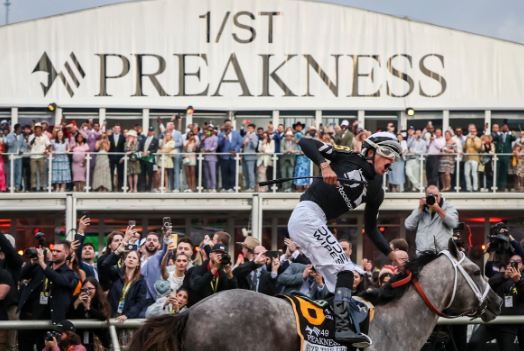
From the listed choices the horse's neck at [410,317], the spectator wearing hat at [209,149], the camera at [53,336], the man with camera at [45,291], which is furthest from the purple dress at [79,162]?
the horse's neck at [410,317]

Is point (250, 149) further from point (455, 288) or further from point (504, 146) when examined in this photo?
point (455, 288)

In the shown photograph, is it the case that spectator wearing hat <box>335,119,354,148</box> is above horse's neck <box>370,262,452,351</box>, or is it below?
above

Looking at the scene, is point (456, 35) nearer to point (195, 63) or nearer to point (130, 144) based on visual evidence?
point (195, 63)

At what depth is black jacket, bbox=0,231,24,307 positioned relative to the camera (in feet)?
31.8

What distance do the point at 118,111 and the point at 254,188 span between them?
6194 millimetres

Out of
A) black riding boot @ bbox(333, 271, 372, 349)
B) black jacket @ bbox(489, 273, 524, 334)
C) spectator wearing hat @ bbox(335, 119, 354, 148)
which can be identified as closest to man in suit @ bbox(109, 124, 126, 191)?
spectator wearing hat @ bbox(335, 119, 354, 148)

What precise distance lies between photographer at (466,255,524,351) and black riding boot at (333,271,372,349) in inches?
144

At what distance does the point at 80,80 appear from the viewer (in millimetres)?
25609

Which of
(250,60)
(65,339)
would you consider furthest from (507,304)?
(250,60)

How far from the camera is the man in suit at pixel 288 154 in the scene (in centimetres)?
1970

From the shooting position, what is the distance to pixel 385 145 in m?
6.93

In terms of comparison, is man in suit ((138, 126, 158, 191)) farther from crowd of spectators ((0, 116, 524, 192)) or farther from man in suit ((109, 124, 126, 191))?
man in suit ((109, 124, 126, 191))

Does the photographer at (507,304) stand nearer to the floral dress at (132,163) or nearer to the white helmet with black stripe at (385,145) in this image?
the white helmet with black stripe at (385,145)

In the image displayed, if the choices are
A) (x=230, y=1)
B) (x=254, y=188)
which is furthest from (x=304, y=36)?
(x=254, y=188)
